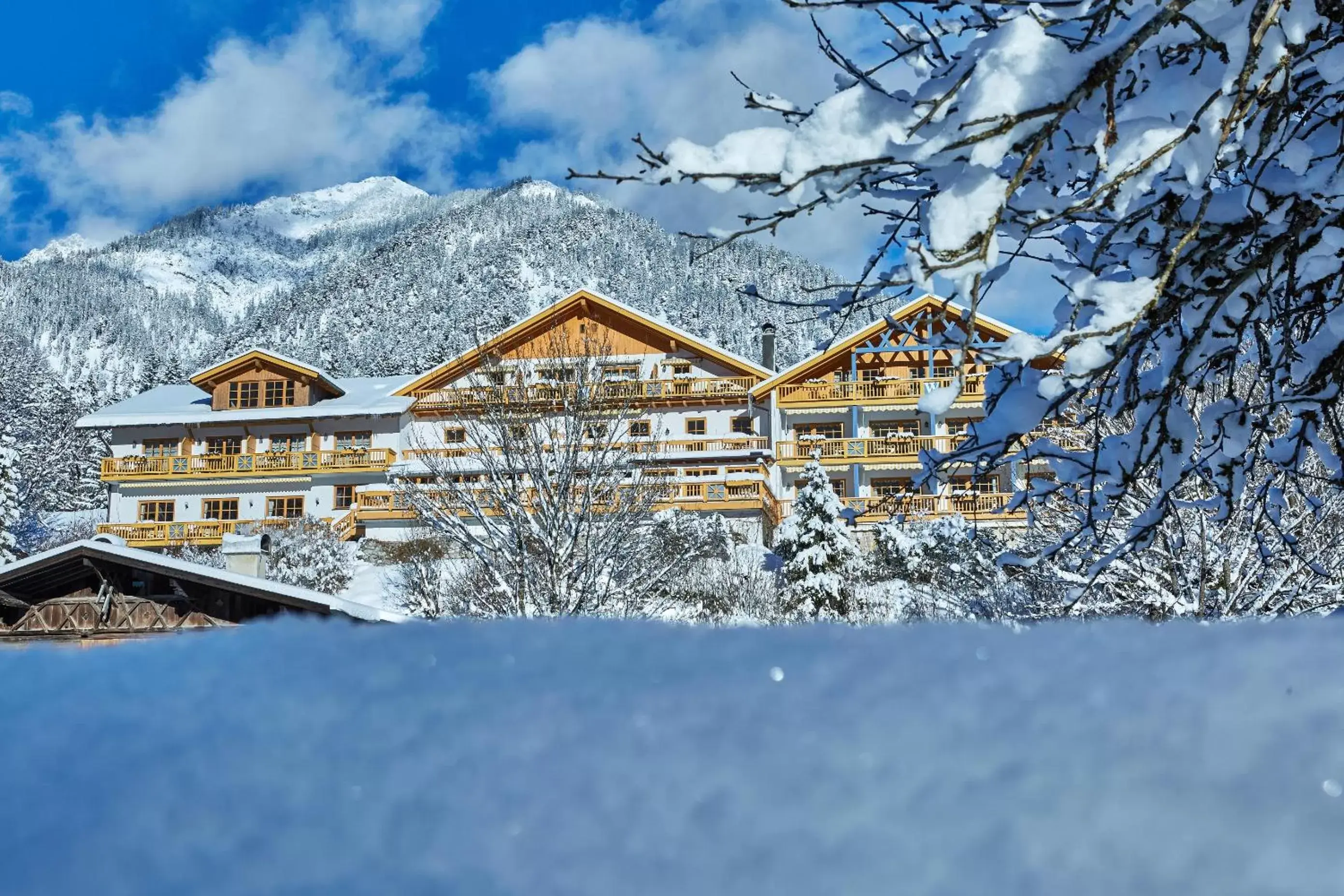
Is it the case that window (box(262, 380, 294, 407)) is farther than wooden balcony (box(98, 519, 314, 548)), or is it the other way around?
window (box(262, 380, 294, 407))

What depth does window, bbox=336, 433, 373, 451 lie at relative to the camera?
3850 cm

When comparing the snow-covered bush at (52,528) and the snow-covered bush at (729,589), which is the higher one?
the snow-covered bush at (52,528)

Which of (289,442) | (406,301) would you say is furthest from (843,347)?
(406,301)

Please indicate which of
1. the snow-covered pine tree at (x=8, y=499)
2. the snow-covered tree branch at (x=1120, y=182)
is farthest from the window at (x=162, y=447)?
the snow-covered tree branch at (x=1120, y=182)

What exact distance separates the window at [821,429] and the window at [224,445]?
68.5 ft

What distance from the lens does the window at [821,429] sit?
36.8 m

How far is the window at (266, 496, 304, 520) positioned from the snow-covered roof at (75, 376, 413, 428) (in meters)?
3.03

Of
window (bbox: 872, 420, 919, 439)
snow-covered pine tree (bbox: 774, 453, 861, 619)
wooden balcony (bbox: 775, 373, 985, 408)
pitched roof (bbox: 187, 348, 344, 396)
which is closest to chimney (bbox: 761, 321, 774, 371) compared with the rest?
wooden balcony (bbox: 775, 373, 985, 408)

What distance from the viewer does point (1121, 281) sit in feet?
7.77

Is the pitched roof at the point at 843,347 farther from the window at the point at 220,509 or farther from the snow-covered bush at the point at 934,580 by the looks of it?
the window at the point at 220,509

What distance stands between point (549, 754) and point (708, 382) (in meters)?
36.6

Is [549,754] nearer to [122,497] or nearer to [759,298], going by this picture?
[759,298]

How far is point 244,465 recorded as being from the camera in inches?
1491

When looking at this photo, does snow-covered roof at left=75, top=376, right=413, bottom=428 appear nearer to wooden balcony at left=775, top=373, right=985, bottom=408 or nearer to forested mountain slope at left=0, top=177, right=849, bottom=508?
wooden balcony at left=775, top=373, right=985, bottom=408
